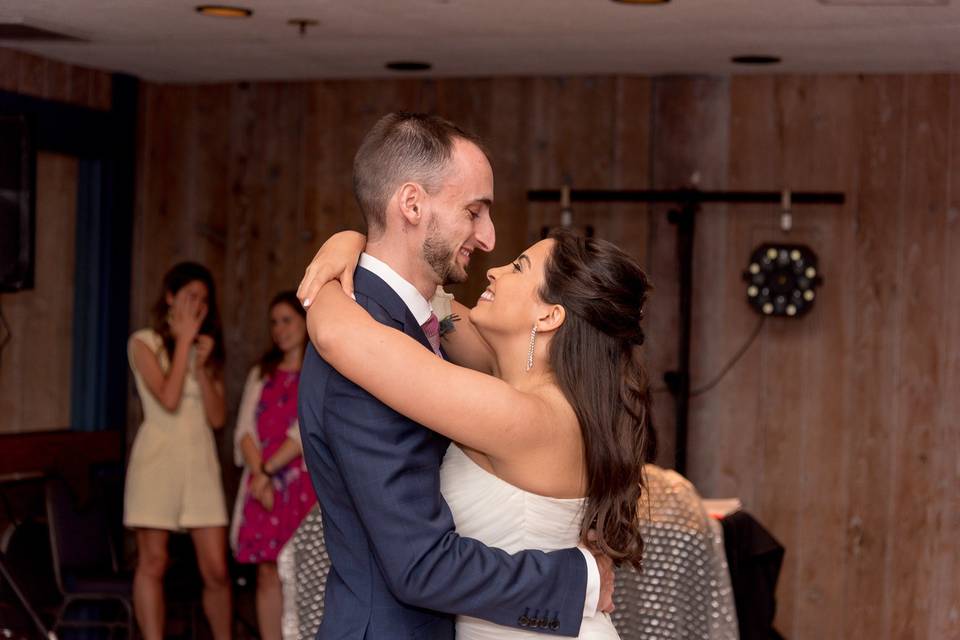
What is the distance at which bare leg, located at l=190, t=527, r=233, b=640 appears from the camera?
5051mm

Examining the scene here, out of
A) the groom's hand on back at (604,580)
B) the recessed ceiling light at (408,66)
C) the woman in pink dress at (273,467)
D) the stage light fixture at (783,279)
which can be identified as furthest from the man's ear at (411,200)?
the stage light fixture at (783,279)

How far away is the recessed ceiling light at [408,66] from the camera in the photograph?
5.50m

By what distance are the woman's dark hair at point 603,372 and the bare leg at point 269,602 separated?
3336 millimetres

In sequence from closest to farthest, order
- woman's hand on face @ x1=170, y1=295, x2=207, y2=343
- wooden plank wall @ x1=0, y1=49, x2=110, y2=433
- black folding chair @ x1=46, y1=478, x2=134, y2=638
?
black folding chair @ x1=46, y1=478, x2=134, y2=638, woman's hand on face @ x1=170, y1=295, x2=207, y2=343, wooden plank wall @ x1=0, y1=49, x2=110, y2=433

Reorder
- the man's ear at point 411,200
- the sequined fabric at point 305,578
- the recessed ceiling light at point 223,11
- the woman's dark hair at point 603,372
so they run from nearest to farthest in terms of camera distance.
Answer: the man's ear at point 411,200, the woman's dark hair at point 603,372, the sequined fabric at point 305,578, the recessed ceiling light at point 223,11

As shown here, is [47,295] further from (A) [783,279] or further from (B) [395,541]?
(B) [395,541]

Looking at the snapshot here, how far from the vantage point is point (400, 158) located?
6.44ft

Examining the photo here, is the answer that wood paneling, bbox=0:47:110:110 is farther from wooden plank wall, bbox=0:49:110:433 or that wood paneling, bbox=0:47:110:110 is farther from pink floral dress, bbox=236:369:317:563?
pink floral dress, bbox=236:369:317:563

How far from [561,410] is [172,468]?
332 cm

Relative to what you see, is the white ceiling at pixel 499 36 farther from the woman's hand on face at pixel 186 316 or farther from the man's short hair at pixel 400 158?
the man's short hair at pixel 400 158

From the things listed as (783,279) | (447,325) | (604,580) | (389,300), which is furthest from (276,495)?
(389,300)

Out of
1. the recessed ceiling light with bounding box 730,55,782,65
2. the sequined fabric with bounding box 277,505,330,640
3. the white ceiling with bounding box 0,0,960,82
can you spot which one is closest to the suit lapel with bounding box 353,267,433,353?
the sequined fabric with bounding box 277,505,330,640

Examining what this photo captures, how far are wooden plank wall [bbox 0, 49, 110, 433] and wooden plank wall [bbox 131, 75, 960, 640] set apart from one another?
57.8 inches

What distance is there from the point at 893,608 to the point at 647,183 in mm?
2105
